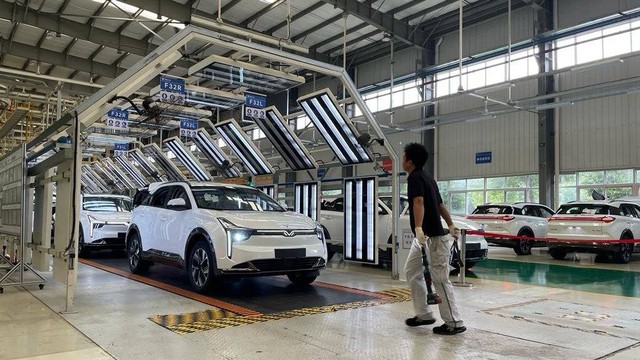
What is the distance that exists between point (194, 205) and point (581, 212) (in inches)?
373

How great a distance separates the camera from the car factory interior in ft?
15.8

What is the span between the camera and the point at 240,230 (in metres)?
6.18

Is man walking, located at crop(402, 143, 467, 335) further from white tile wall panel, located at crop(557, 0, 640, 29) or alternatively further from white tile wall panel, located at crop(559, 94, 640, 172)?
white tile wall panel, located at crop(559, 94, 640, 172)

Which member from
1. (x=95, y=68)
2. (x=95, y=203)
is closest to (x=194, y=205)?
(x=95, y=203)

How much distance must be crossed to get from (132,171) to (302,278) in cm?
1362

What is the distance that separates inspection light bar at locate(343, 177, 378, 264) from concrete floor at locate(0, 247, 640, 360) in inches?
103

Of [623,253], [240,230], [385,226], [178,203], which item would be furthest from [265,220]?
[623,253]

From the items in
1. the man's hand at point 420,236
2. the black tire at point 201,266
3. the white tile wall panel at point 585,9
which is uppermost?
the white tile wall panel at point 585,9

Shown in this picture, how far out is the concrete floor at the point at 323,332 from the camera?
13.2 feet

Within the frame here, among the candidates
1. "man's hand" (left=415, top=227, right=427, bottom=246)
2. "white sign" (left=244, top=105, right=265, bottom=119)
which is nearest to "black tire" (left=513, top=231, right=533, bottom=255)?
"white sign" (left=244, top=105, right=265, bottom=119)

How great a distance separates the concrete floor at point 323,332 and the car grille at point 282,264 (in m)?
0.71

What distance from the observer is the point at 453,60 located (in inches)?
762

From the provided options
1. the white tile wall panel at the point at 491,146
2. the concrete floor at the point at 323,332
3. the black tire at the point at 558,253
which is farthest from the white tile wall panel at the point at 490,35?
the concrete floor at the point at 323,332

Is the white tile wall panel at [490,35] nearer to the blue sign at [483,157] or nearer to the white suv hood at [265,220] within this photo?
the blue sign at [483,157]
